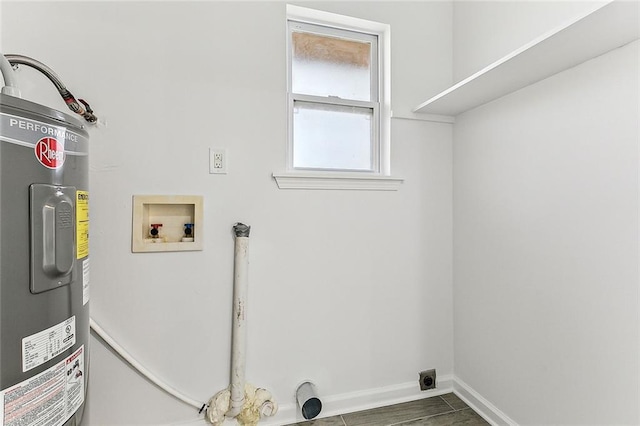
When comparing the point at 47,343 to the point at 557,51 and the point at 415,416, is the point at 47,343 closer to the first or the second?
the point at 415,416

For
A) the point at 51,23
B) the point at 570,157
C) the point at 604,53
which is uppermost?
the point at 51,23

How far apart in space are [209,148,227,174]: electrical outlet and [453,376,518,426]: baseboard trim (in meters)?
1.71

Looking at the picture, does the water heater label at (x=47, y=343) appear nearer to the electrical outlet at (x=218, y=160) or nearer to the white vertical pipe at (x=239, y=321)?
the white vertical pipe at (x=239, y=321)

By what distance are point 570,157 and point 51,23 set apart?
2108 mm

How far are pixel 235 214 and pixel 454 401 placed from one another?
5.09 ft

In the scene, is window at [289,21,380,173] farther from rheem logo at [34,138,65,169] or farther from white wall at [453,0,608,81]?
rheem logo at [34,138,65,169]

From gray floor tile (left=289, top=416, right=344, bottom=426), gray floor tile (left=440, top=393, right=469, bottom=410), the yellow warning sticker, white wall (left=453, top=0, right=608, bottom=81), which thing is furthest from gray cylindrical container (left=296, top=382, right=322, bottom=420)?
white wall (left=453, top=0, right=608, bottom=81)

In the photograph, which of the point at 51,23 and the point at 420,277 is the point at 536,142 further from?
the point at 51,23

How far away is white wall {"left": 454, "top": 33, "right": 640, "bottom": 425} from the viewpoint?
1014 millimetres

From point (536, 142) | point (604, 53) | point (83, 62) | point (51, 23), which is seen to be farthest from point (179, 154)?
point (604, 53)

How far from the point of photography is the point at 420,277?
68.1 inches

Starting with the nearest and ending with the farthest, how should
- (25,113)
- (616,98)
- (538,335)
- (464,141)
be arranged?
1. (25,113)
2. (616,98)
3. (538,335)
4. (464,141)

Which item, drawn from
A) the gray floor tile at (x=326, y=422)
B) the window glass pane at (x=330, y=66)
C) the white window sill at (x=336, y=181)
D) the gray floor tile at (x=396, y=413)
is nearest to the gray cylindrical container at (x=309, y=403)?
the gray floor tile at (x=326, y=422)

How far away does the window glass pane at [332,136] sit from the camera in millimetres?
1646
